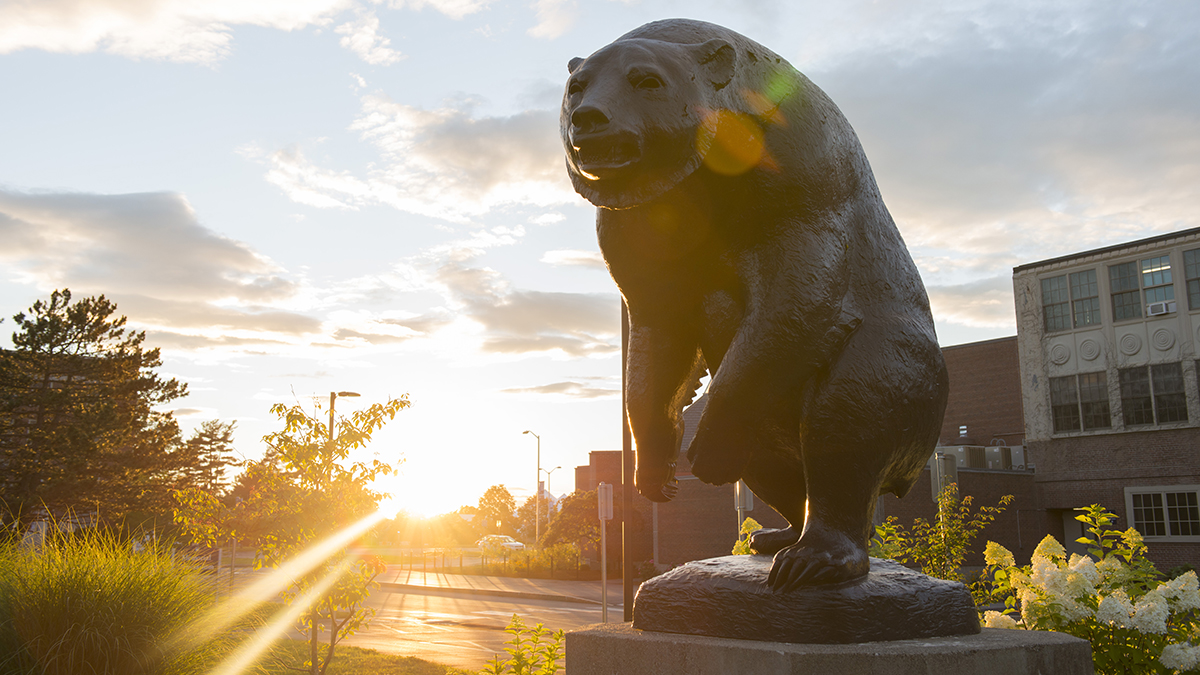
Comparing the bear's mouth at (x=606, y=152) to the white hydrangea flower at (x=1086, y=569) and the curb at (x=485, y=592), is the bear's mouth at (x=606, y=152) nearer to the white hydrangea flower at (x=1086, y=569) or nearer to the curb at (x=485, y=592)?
the white hydrangea flower at (x=1086, y=569)

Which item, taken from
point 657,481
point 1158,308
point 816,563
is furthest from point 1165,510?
point 816,563

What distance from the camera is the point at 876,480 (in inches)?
104

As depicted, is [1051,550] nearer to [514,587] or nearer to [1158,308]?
[1158,308]

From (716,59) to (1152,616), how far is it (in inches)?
148

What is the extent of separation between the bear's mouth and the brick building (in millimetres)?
30452

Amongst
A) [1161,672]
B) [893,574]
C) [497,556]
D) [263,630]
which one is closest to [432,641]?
[263,630]

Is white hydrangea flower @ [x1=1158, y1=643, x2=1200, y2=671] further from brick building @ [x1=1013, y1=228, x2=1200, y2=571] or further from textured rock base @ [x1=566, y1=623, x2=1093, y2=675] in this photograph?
brick building @ [x1=1013, y1=228, x2=1200, y2=571]

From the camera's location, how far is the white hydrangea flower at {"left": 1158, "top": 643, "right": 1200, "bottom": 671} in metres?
4.17

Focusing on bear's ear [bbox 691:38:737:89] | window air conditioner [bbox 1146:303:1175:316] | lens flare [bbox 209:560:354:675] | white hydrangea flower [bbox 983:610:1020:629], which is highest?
window air conditioner [bbox 1146:303:1175:316]

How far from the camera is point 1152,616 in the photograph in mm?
4285

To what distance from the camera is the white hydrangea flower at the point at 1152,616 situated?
4.27m

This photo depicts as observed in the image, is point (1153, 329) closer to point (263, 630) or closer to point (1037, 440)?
point (1037, 440)

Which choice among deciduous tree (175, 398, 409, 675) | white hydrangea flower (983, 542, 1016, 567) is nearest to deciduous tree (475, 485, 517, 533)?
deciduous tree (175, 398, 409, 675)

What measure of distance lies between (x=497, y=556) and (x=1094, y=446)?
121 feet
